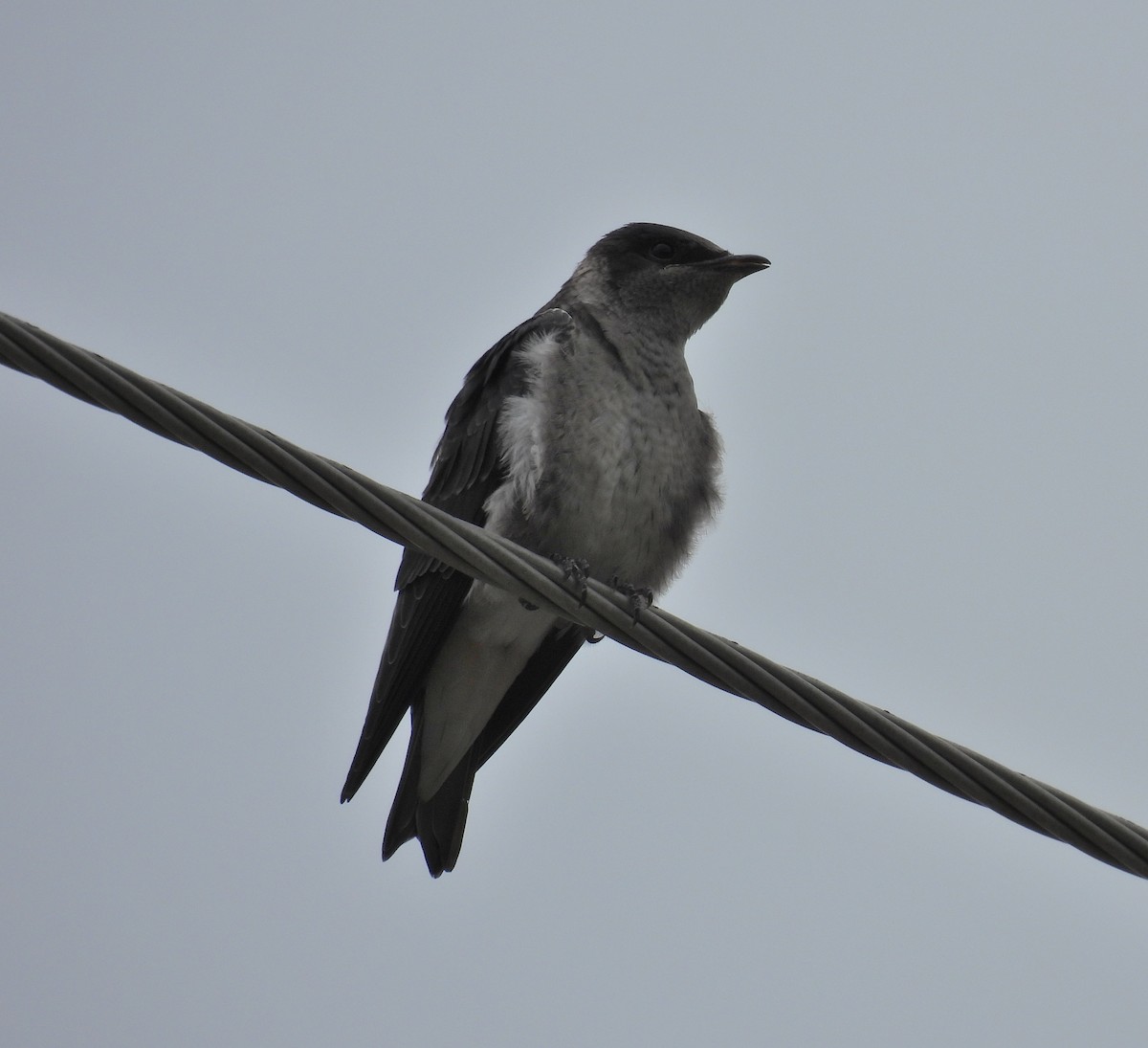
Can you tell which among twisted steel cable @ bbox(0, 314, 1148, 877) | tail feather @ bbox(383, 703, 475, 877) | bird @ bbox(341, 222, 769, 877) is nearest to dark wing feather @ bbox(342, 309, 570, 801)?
bird @ bbox(341, 222, 769, 877)

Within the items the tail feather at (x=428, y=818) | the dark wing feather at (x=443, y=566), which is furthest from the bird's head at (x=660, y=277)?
the tail feather at (x=428, y=818)

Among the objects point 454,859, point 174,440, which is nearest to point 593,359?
point 454,859

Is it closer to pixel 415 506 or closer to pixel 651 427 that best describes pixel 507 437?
pixel 651 427

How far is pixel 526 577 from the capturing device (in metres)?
3.77

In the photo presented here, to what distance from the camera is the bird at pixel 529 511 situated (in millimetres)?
5730

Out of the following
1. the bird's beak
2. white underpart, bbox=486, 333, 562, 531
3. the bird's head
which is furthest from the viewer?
the bird's beak

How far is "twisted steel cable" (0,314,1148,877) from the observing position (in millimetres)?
3051

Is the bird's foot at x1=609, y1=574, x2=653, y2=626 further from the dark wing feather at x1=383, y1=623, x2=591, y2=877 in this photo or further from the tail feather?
the tail feather

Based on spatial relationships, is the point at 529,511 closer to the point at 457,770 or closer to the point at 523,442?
the point at 523,442

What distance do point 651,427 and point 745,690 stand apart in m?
2.47

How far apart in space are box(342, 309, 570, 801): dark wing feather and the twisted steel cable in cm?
206

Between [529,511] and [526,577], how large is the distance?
6.34 ft

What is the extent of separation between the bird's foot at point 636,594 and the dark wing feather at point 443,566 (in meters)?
0.65

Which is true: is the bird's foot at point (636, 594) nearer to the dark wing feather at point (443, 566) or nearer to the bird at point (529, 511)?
the bird at point (529, 511)
